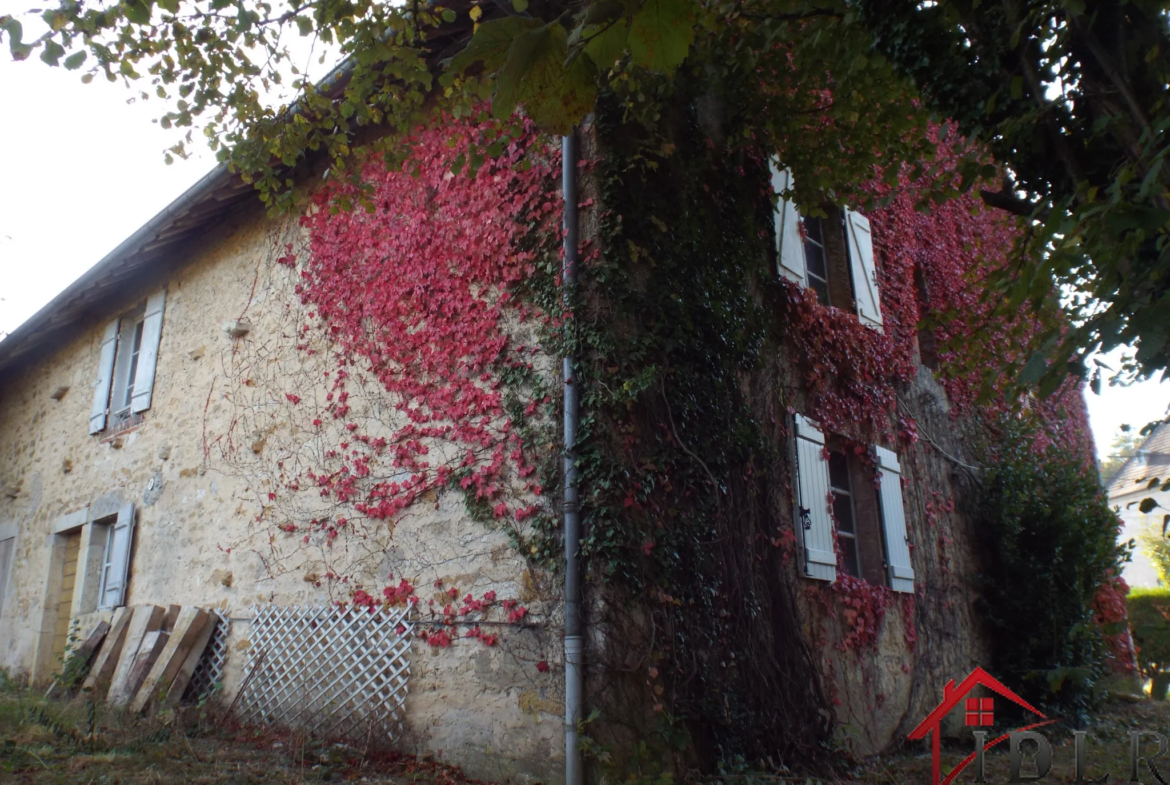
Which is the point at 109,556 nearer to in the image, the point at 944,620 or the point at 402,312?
the point at 402,312

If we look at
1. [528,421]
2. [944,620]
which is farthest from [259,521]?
[944,620]

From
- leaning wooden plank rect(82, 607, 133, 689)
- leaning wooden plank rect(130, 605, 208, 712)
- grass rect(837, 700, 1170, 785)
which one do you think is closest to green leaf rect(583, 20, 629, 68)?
grass rect(837, 700, 1170, 785)

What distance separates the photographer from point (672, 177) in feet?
17.0

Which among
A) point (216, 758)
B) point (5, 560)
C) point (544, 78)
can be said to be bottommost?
point (216, 758)

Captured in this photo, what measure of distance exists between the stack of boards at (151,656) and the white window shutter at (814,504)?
4.18m

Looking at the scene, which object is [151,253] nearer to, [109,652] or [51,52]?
[109,652]

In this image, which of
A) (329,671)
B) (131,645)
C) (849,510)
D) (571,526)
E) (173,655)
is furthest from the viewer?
(131,645)

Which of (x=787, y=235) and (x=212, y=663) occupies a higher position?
(x=787, y=235)

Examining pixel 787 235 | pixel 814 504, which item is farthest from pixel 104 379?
pixel 814 504

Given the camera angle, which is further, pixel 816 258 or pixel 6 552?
pixel 6 552

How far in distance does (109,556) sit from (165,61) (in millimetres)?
4967

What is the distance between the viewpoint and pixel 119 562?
7422mm

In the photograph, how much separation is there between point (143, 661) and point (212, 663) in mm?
500

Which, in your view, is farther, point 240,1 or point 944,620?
point 944,620
